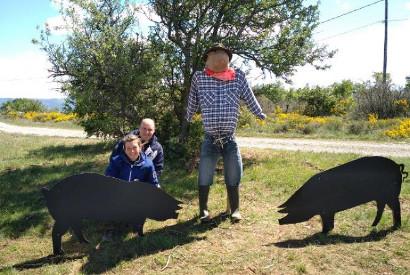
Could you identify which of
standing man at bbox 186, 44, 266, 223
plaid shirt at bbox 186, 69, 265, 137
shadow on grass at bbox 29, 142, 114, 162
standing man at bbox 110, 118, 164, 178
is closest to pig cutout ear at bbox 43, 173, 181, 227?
standing man at bbox 110, 118, 164, 178

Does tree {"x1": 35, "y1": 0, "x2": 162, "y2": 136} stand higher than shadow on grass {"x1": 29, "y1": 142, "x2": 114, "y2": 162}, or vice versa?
tree {"x1": 35, "y1": 0, "x2": 162, "y2": 136}

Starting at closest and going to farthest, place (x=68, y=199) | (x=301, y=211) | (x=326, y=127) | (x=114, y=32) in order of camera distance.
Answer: (x=68, y=199) → (x=301, y=211) → (x=114, y=32) → (x=326, y=127)

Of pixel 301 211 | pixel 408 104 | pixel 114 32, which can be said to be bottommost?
pixel 301 211

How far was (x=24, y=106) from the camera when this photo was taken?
1882 inches

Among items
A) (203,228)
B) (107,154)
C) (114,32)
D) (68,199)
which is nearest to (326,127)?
(107,154)

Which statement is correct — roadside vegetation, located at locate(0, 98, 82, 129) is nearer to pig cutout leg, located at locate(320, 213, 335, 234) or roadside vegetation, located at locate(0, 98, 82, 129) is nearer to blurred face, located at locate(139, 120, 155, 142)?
blurred face, located at locate(139, 120, 155, 142)

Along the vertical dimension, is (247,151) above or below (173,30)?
below

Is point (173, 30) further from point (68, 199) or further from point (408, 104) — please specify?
point (408, 104)

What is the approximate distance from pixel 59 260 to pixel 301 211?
2.47 meters

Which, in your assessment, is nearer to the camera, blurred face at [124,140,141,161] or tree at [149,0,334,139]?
blurred face at [124,140,141,161]

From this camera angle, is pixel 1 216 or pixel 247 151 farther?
pixel 247 151

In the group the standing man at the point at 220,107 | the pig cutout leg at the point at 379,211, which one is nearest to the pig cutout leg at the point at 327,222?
the pig cutout leg at the point at 379,211

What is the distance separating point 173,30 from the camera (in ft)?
28.0

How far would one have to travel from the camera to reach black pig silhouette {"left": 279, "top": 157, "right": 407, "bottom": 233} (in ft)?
15.1
